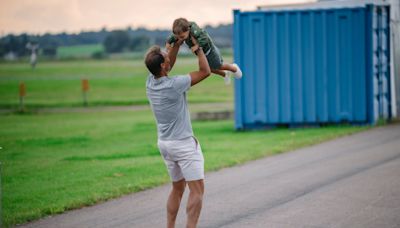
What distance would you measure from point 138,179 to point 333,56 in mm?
9369

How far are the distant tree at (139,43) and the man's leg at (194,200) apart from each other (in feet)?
328

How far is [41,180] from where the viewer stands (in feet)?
43.0

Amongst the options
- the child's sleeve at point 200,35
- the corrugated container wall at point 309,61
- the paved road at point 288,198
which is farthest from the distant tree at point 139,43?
the child's sleeve at point 200,35

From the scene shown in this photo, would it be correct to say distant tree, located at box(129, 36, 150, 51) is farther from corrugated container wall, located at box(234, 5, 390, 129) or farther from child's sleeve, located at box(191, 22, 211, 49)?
child's sleeve, located at box(191, 22, 211, 49)

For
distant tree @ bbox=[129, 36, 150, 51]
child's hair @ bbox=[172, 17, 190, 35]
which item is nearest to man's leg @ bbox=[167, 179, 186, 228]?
child's hair @ bbox=[172, 17, 190, 35]

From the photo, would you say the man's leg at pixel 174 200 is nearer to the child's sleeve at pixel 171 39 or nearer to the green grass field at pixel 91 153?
the child's sleeve at pixel 171 39

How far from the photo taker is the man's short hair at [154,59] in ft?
24.7

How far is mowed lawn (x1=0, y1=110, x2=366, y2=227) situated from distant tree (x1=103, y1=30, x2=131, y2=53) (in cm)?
8452

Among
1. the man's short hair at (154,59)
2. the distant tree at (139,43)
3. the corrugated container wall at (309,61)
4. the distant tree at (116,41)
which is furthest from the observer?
the distant tree at (116,41)

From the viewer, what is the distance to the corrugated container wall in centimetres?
2056

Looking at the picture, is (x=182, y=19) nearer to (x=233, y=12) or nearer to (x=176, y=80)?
(x=176, y=80)

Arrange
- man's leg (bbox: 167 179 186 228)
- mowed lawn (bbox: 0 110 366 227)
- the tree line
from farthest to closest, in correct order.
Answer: the tree line, mowed lawn (bbox: 0 110 366 227), man's leg (bbox: 167 179 186 228)

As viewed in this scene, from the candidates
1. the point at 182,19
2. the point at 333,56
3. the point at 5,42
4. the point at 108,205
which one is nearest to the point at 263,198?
the point at 108,205

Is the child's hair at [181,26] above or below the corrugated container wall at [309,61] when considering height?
above
